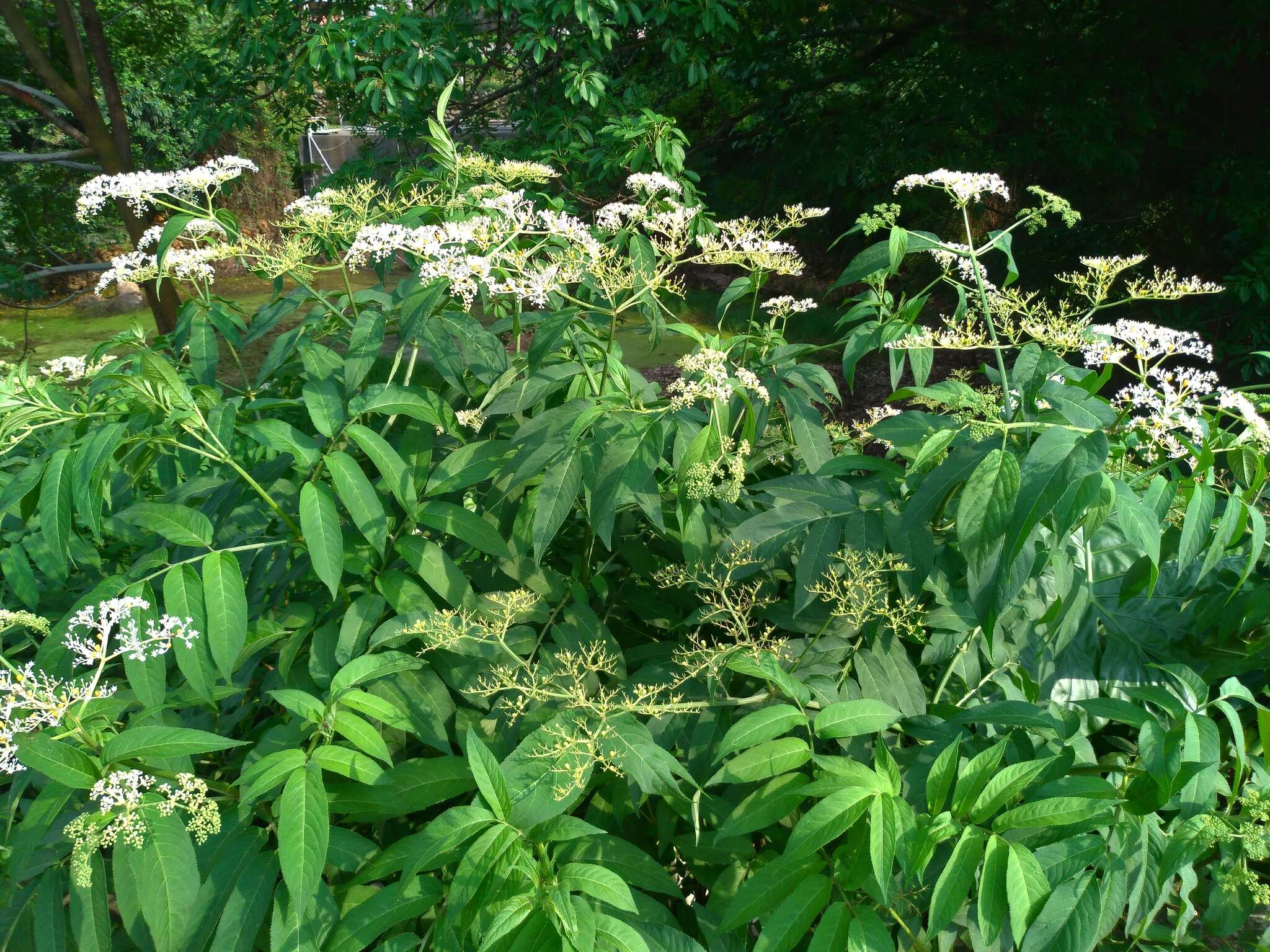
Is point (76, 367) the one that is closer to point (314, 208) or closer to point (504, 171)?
point (314, 208)

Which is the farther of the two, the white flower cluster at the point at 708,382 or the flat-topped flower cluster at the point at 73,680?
the white flower cluster at the point at 708,382

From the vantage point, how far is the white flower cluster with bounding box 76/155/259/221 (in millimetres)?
1905

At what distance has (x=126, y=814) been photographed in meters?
1.08

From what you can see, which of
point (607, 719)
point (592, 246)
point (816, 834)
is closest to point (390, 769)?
point (607, 719)

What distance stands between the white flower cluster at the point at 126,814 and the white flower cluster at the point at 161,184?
1.31 m

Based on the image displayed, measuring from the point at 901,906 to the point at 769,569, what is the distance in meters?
0.63

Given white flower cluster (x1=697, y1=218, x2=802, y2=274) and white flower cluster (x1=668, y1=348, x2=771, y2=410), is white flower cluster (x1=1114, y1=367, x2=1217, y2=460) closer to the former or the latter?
white flower cluster (x1=668, y1=348, x2=771, y2=410)

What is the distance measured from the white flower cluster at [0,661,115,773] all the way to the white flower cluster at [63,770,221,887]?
107mm

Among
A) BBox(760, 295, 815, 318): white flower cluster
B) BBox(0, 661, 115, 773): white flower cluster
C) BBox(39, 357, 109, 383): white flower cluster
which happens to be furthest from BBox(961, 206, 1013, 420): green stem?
BBox(39, 357, 109, 383): white flower cluster

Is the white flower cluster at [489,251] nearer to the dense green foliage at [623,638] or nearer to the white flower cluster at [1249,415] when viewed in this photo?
the dense green foliage at [623,638]

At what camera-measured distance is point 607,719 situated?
1.21 meters

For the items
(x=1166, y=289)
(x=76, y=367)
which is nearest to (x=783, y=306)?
(x=1166, y=289)

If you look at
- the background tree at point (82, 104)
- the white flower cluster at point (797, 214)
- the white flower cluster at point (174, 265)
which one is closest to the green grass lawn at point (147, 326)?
the background tree at point (82, 104)

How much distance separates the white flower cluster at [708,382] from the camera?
1.48m
